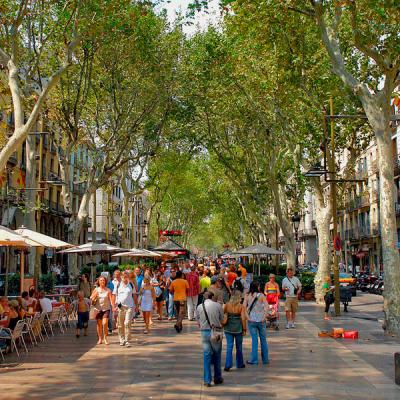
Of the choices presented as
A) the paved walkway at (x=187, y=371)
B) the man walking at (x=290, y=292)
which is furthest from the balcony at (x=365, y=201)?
the paved walkway at (x=187, y=371)

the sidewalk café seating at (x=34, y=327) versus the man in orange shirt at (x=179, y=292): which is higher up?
the man in orange shirt at (x=179, y=292)

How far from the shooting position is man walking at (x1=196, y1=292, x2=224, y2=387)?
7.91m

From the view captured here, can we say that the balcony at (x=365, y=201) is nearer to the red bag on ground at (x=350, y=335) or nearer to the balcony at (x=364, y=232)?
the balcony at (x=364, y=232)

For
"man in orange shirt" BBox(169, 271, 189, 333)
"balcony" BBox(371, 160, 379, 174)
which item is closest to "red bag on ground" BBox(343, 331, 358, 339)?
"man in orange shirt" BBox(169, 271, 189, 333)

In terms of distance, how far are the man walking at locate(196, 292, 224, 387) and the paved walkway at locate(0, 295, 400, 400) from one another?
22cm

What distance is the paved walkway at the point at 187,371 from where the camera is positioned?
7.53 m

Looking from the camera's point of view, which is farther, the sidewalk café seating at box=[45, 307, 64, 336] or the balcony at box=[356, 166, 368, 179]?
the balcony at box=[356, 166, 368, 179]

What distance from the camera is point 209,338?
793 centimetres

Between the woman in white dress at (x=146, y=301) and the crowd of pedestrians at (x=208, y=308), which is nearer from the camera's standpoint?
the crowd of pedestrians at (x=208, y=308)

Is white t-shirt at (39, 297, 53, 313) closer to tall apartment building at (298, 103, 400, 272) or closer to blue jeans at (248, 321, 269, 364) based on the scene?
blue jeans at (248, 321, 269, 364)

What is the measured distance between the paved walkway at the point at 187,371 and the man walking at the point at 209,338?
0.73 ft

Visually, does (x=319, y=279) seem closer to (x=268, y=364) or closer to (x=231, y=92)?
(x=231, y=92)

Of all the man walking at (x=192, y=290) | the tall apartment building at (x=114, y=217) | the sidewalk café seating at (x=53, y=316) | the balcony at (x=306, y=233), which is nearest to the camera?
the sidewalk café seating at (x=53, y=316)

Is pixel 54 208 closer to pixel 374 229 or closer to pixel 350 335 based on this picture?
pixel 374 229
